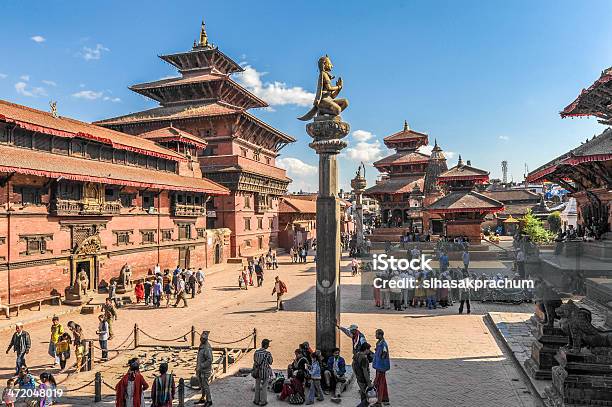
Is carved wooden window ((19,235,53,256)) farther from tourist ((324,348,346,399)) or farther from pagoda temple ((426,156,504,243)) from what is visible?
pagoda temple ((426,156,504,243))

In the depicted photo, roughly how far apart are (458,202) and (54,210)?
930 inches

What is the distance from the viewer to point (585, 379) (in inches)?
314

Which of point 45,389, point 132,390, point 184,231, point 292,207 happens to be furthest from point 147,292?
point 292,207

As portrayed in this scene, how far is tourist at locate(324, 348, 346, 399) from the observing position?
9.43 meters

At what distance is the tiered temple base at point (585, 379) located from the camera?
790 cm

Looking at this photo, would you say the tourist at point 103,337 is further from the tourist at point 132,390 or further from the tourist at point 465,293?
the tourist at point 465,293

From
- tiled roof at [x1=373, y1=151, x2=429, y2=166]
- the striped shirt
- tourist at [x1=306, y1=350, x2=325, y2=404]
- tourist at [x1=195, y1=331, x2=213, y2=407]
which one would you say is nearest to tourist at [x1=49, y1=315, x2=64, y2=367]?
tourist at [x1=195, y1=331, x2=213, y2=407]

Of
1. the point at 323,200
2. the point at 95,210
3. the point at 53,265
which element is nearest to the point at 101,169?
the point at 95,210

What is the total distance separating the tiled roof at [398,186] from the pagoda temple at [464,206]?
13.1m

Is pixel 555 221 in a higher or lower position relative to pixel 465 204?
lower

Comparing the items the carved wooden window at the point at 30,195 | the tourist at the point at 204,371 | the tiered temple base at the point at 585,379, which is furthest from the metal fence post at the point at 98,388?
the carved wooden window at the point at 30,195

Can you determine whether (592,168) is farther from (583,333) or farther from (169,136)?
(169,136)

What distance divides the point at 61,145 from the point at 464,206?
77.9 ft

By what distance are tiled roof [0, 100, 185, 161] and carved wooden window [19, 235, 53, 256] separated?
15.4 ft
